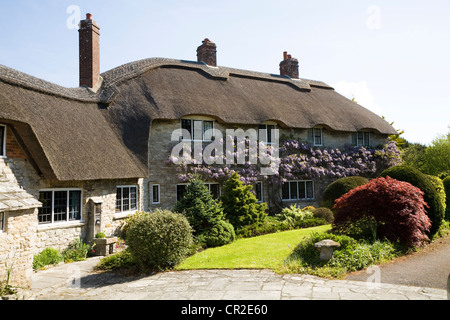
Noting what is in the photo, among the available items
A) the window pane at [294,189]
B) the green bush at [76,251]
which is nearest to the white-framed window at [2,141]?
the green bush at [76,251]

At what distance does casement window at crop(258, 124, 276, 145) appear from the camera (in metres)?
19.9

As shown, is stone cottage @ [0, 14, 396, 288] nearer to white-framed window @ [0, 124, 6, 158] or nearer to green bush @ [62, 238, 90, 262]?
white-framed window @ [0, 124, 6, 158]

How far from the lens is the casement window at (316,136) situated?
72.2ft

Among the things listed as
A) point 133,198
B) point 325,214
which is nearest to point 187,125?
point 133,198

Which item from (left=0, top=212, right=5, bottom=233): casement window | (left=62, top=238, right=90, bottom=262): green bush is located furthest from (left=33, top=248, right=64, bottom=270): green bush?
(left=0, top=212, right=5, bottom=233): casement window

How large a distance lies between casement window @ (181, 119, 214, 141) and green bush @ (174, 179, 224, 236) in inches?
198

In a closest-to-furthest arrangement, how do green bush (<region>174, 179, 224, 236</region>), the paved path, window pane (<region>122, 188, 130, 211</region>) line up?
the paved path
green bush (<region>174, 179, 224, 236</region>)
window pane (<region>122, 188, 130, 211</region>)

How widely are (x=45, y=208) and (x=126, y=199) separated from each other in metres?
3.91

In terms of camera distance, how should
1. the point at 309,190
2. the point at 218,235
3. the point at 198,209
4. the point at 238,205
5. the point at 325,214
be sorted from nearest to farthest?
the point at 198,209, the point at 218,235, the point at 238,205, the point at 325,214, the point at 309,190

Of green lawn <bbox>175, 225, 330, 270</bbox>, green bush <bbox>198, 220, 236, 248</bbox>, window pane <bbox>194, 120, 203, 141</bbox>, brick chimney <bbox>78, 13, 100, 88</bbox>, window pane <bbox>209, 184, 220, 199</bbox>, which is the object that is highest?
brick chimney <bbox>78, 13, 100, 88</bbox>

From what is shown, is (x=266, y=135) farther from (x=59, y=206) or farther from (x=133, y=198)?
(x=59, y=206)

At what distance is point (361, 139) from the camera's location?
24188 millimetres

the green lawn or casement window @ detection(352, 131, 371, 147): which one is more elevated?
casement window @ detection(352, 131, 371, 147)
